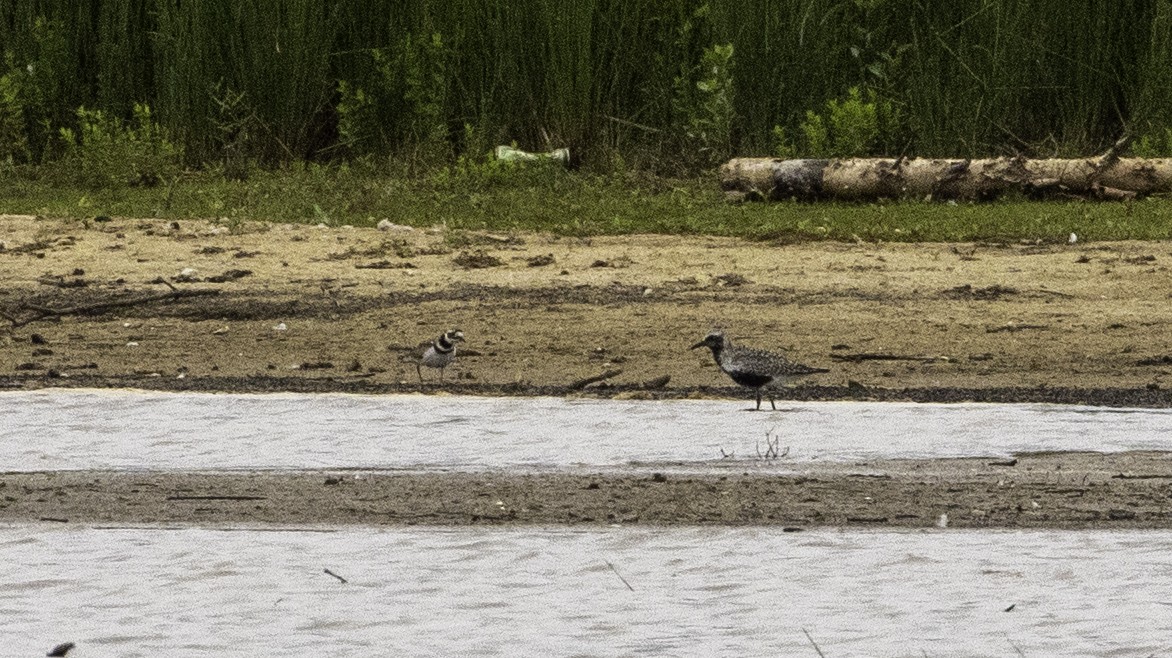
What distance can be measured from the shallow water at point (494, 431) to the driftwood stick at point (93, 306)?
5.52ft

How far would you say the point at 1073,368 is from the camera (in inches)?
316

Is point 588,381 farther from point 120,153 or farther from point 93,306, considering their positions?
point 120,153

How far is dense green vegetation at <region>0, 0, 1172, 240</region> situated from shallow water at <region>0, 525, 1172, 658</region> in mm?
6618

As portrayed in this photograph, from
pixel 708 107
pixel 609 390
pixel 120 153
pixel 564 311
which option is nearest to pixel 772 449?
pixel 609 390

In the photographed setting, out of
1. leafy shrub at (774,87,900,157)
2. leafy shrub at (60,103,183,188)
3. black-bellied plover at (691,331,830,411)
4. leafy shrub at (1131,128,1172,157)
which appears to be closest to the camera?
black-bellied plover at (691,331,830,411)

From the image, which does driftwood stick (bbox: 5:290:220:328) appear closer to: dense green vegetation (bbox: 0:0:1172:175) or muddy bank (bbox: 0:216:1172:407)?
muddy bank (bbox: 0:216:1172:407)

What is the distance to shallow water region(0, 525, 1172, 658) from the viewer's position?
4566mm

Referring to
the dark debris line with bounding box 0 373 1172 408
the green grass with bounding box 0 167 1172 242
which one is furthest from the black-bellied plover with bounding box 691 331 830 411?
the green grass with bounding box 0 167 1172 242

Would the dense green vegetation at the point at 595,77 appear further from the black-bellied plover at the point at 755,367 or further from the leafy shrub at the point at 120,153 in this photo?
the black-bellied plover at the point at 755,367

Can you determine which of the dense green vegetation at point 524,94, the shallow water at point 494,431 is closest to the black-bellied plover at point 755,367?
the shallow water at point 494,431

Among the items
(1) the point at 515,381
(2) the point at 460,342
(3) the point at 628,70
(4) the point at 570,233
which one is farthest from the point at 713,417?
(3) the point at 628,70

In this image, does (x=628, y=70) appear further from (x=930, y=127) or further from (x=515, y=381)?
(x=515, y=381)

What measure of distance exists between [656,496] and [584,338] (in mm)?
2829

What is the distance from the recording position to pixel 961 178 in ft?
39.9
